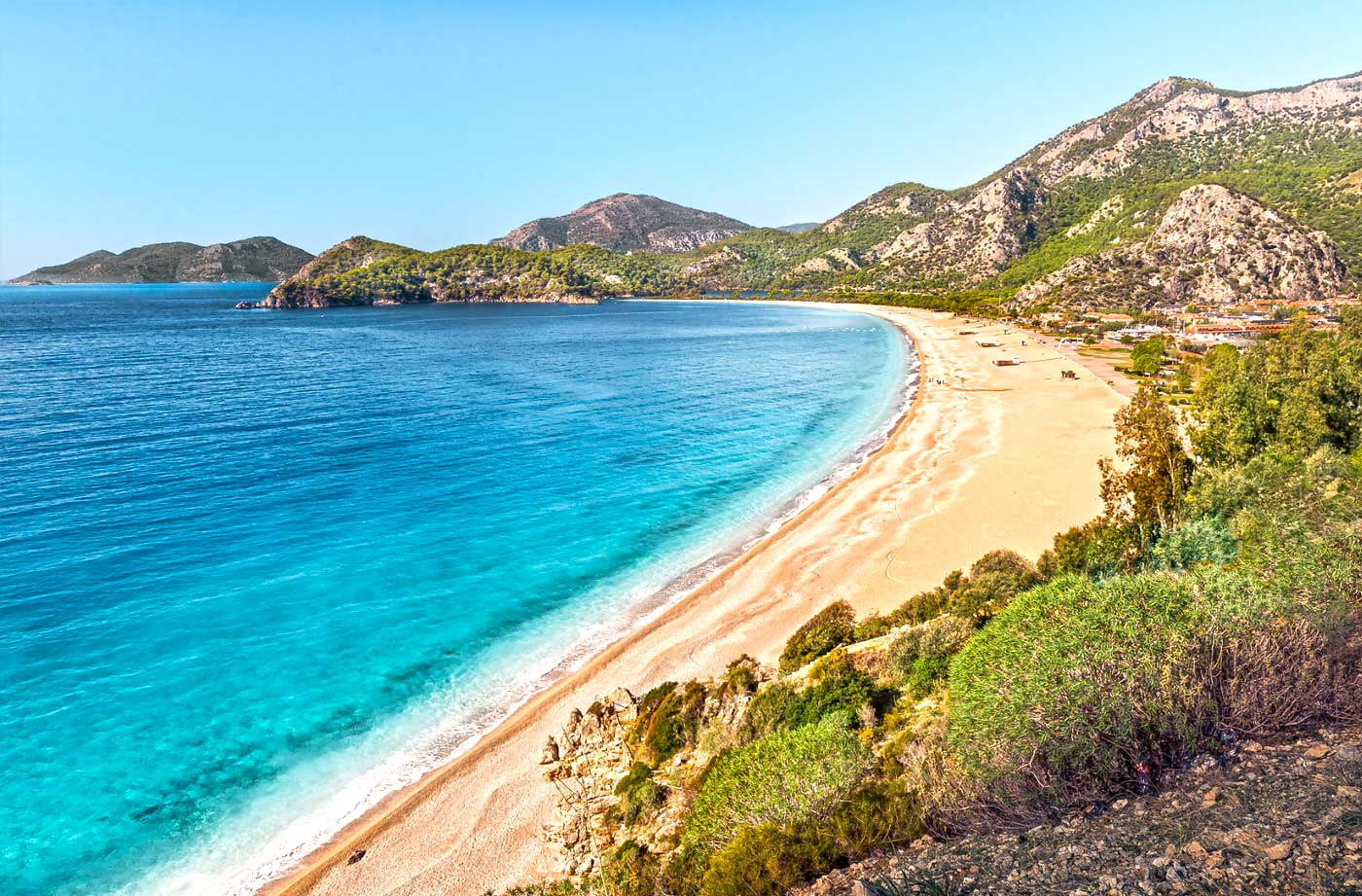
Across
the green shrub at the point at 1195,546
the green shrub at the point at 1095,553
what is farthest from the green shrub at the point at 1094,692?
the green shrub at the point at 1095,553

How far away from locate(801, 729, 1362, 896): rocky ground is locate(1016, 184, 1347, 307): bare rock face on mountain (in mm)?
138345

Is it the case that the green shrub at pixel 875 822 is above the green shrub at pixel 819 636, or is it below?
above

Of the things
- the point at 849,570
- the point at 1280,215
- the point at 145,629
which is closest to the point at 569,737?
the point at 849,570

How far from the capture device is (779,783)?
11953 mm

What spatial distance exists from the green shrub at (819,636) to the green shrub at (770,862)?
939 centimetres

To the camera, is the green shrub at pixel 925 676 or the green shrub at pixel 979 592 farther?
the green shrub at pixel 979 592

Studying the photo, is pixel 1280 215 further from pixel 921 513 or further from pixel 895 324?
pixel 921 513

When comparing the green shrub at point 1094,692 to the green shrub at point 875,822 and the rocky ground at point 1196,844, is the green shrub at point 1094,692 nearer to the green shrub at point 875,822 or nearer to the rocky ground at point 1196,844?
the rocky ground at point 1196,844

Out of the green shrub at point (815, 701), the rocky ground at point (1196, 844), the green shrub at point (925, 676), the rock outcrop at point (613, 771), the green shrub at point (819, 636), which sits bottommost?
the rock outcrop at point (613, 771)

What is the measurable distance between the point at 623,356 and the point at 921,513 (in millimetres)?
76105

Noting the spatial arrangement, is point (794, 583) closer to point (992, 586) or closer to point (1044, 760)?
point (992, 586)

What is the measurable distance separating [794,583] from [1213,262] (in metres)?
138

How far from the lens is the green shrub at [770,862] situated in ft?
32.7

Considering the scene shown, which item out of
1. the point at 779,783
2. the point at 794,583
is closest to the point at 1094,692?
the point at 779,783
